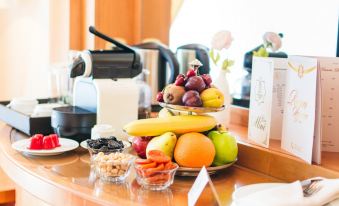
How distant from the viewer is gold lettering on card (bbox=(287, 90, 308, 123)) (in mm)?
1160

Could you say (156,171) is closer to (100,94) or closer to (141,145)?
(141,145)

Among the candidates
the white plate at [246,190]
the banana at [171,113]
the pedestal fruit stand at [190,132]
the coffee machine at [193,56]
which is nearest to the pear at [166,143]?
the pedestal fruit stand at [190,132]

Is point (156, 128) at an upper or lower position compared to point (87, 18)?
lower

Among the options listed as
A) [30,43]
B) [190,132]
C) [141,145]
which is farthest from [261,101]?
[30,43]

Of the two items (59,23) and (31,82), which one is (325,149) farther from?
(31,82)

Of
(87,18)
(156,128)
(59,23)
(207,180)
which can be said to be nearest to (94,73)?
(156,128)

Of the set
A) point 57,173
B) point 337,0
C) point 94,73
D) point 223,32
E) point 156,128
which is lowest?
point 57,173

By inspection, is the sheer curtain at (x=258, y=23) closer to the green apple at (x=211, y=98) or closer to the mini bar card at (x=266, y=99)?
the mini bar card at (x=266, y=99)

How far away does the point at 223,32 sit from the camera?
1664mm

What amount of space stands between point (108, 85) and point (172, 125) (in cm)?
39

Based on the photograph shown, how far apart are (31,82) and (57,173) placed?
1.90m

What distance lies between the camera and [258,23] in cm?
208

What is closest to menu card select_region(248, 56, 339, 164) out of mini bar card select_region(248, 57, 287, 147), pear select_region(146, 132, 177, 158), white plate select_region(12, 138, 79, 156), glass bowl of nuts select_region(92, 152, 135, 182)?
mini bar card select_region(248, 57, 287, 147)

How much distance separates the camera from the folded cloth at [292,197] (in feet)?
3.04
